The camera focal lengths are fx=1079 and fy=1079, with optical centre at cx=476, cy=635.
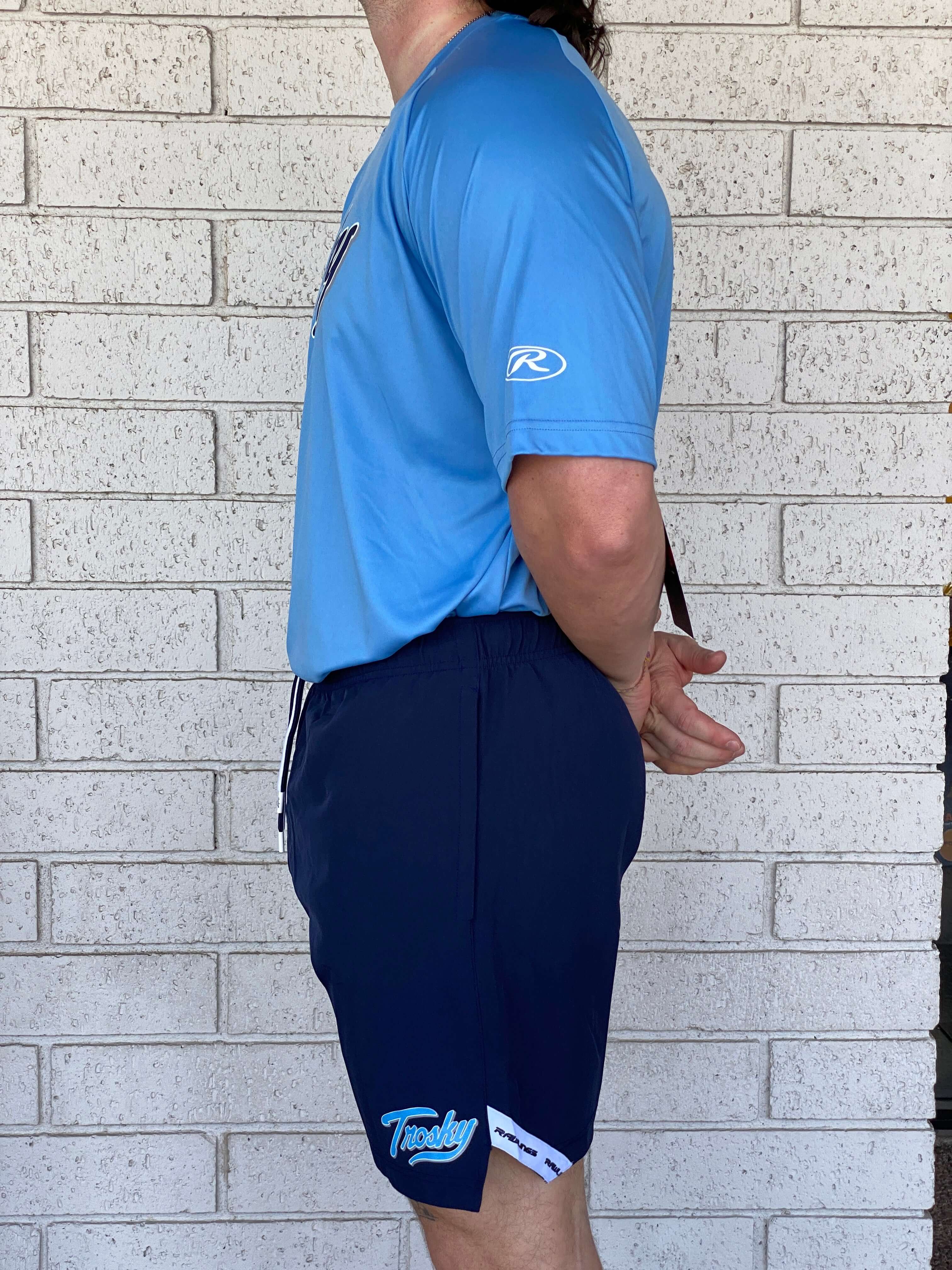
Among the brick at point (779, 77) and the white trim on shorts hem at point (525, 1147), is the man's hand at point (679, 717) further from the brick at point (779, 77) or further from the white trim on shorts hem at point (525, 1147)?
the brick at point (779, 77)

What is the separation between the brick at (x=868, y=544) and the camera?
1.58 metres

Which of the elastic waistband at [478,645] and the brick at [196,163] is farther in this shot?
the brick at [196,163]

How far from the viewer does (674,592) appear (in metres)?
0.97

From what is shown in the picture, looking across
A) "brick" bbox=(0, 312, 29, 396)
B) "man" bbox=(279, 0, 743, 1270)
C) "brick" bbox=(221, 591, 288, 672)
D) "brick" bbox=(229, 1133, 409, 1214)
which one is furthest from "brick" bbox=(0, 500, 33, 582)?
"brick" bbox=(229, 1133, 409, 1214)

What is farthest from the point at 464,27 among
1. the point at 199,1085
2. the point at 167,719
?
the point at 199,1085

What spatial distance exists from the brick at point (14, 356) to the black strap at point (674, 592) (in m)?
1.03

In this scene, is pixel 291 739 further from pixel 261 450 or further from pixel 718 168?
pixel 718 168

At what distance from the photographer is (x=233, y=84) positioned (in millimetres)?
1495

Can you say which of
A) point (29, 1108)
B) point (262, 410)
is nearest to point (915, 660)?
point (262, 410)

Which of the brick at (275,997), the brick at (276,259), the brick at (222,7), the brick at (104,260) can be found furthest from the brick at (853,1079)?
the brick at (222,7)

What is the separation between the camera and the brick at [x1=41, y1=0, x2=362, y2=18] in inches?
58.2

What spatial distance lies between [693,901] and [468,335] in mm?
1111

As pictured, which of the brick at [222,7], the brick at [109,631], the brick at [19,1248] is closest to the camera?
the brick at [222,7]

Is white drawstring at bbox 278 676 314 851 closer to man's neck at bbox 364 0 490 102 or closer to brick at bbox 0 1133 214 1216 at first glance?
man's neck at bbox 364 0 490 102
